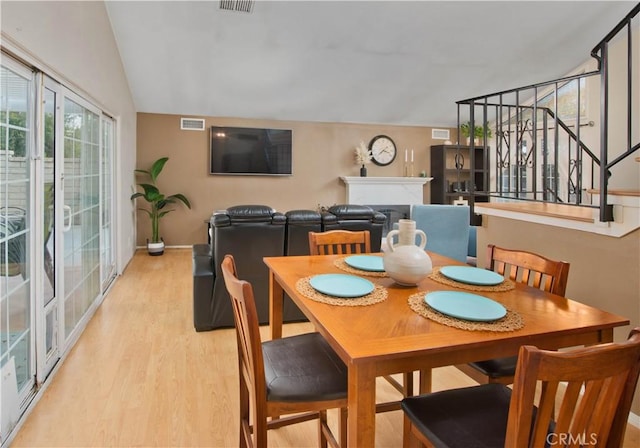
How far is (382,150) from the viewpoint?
7.89 m

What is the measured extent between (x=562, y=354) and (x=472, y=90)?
6584 millimetres

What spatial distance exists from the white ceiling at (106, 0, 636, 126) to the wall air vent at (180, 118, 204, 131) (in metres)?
0.16

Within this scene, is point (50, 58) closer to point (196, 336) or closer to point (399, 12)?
point (196, 336)

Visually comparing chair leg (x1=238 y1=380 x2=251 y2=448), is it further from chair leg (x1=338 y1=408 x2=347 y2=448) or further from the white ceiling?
the white ceiling

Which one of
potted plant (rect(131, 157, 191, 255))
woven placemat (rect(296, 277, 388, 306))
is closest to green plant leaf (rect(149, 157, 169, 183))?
potted plant (rect(131, 157, 191, 255))

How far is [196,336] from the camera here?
320 centimetres

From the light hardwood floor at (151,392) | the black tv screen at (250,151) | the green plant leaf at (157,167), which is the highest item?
the black tv screen at (250,151)

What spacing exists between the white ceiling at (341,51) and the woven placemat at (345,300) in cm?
380

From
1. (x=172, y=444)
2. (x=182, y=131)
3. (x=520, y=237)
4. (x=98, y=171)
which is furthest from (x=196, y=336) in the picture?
(x=182, y=131)

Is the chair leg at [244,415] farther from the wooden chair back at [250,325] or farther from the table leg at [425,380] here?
the table leg at [425,380]

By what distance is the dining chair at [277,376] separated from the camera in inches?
52.9

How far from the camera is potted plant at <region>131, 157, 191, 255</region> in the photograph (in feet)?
20.8

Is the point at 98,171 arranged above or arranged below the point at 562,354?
above

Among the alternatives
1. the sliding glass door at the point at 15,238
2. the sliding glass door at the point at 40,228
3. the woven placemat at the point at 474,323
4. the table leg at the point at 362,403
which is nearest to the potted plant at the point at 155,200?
the sliding glass door at the point at 40,228
